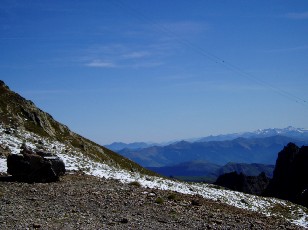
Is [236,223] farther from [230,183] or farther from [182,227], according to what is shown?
[230,183]

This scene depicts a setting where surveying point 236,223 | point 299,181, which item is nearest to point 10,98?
point 236,223

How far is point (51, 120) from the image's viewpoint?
7419cm

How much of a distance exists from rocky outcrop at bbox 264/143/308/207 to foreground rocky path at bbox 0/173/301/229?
98500mm

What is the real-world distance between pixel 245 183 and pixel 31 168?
123340 mm

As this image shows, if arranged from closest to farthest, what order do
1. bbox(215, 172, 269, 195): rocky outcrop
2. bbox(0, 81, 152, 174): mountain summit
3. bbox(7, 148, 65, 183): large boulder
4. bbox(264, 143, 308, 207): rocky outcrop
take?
bbox(7, 148, 65, 183): large boulder < bbox(0, 81, 152, 174): mountain summit < bbox(264, 143, 308, 207): rocky outcrop < bbox(215, 172, 269, 195): rocky outcrop

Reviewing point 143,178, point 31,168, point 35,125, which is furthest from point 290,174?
point 31,168

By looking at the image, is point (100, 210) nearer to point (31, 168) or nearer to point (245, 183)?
point (31, 168)

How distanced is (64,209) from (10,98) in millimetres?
56117

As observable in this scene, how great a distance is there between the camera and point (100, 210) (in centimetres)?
1903

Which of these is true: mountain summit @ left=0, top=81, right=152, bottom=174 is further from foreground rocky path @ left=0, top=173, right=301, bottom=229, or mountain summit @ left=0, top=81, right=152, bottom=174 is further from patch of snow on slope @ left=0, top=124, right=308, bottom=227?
foreground rocky path @ left=0, top=173, right=301, bottom=229

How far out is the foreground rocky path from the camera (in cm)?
1636

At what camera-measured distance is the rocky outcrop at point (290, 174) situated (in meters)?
117

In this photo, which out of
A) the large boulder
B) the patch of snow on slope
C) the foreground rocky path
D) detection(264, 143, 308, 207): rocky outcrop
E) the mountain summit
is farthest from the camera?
detection(264, 143, 308, 207): rocky outcrop

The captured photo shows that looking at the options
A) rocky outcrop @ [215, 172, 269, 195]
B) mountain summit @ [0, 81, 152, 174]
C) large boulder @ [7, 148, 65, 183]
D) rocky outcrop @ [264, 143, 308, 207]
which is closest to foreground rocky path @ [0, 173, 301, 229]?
large boulder @ [7, 148, 65, 183]
